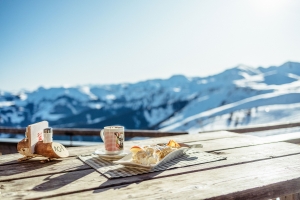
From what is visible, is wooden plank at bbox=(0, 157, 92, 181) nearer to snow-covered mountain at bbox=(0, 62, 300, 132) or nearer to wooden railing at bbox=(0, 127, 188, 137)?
wooden railing at bbox=(0, 127, 188, 137)

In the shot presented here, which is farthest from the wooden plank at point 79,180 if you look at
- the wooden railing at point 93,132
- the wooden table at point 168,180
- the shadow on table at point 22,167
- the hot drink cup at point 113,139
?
the wooden railing at point 93,132

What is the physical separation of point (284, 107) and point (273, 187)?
554 inches

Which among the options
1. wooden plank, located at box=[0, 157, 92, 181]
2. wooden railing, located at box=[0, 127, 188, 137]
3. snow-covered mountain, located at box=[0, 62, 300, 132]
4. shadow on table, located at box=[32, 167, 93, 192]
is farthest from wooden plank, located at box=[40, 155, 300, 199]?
snow-covered mountain, located at box=[0, 62, 300, 132]

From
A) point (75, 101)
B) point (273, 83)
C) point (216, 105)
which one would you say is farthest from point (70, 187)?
point (75, 101)

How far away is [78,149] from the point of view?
5.85 feet

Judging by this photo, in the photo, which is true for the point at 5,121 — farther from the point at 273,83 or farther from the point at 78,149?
the point at 78,149

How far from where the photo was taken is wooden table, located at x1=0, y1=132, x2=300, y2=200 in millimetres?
947

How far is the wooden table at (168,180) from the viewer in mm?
947

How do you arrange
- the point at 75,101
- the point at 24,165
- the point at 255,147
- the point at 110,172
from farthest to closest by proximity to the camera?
1. the point at 75,101
2. the point at 255,147
3. the point at 24,165
4. the point at 110,172

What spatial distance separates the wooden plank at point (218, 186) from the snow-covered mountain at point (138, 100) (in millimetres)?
47245

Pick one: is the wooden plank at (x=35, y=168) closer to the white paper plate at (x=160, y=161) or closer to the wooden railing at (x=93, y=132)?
the white paper plate at (x=160, y=161)

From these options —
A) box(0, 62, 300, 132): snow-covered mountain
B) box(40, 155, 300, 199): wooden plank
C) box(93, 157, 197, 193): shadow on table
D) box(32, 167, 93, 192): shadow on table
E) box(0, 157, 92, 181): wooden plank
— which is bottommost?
box(40, 155, 300, 199): wooden plank

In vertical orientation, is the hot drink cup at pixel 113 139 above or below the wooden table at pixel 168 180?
above

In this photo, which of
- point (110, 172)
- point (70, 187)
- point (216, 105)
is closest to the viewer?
point (70, 187)
